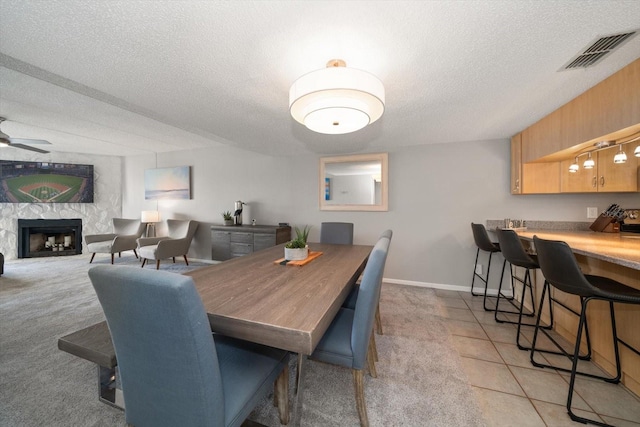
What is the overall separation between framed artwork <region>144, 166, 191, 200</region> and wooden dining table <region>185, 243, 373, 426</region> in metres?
3.94

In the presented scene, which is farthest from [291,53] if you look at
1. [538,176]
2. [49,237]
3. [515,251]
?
[49,237]

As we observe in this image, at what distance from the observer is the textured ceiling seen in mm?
1195

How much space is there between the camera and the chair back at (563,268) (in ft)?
4.49

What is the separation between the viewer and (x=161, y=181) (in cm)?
Result: 523

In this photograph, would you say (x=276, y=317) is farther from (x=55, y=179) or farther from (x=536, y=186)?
(x=55, y=179)

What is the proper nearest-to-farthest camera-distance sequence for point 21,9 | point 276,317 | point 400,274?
point 276,317, point 21,9, point 400,274

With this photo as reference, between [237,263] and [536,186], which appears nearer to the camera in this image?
[237,263]

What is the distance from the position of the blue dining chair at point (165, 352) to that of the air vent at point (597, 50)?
7.99 feet

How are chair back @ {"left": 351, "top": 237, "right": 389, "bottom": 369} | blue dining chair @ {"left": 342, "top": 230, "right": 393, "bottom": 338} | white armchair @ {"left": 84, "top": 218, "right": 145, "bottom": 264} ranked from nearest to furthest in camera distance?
chair back @ {"left": 351, "top": 237, "right": 389, "bottom": 369} → blue dining chair @ {"left": 342, "top": 230, "right": 393, "bottom": 338} → white armchair @ {"left": 84, "top": 218, "right": 145, "bottom": 264}

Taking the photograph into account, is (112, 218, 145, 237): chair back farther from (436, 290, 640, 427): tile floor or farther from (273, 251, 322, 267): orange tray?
(436, 290, 640, 427): tile floor

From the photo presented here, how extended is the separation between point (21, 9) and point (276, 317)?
6.50 feet

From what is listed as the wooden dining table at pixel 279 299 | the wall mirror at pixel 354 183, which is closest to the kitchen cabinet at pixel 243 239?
the wall mirror at pixel 354 183

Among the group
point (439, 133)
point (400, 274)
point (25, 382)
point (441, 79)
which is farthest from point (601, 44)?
point (25, 382)

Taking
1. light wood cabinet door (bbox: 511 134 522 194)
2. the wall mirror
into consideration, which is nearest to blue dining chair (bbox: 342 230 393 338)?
the wall mirror
